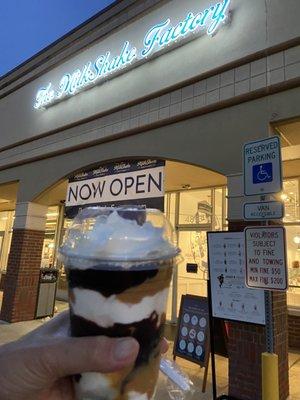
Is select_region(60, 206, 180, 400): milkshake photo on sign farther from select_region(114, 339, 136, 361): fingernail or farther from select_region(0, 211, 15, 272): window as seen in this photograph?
select_region(0, 211, 15, 272): window

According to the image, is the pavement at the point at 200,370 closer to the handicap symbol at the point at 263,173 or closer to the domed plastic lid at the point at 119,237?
the handicap symbol at the point at 263,173

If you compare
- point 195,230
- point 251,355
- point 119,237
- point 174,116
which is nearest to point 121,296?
point 119,237

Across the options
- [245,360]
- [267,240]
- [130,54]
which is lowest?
[245,360]

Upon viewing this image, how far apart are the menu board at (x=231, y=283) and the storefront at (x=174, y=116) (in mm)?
533

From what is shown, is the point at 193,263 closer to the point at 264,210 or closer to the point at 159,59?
the point at 159,59

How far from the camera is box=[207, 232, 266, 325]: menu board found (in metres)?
3.95

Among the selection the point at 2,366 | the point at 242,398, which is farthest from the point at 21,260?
the point at 2,366

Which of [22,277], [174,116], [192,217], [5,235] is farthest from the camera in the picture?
[5,235]

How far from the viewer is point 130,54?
7289 mm

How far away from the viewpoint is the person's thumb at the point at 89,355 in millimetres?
872

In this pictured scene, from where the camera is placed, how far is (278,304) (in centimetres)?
454

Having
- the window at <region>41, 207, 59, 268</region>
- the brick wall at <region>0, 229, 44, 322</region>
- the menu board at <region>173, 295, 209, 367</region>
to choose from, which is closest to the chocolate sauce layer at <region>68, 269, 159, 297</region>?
the menu board at <region>173, 295, 209, 367</region>

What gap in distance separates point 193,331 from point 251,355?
1.08 metres

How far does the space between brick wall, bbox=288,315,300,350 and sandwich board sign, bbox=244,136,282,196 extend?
181 inches
